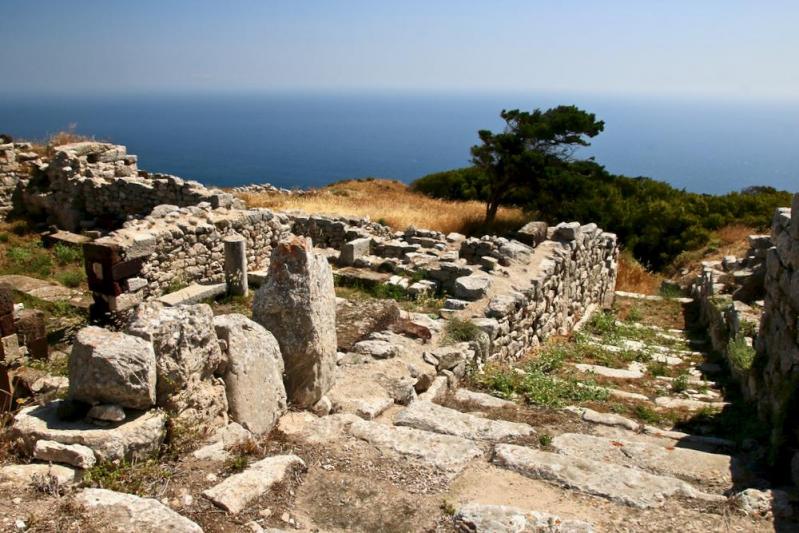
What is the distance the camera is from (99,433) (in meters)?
4.02

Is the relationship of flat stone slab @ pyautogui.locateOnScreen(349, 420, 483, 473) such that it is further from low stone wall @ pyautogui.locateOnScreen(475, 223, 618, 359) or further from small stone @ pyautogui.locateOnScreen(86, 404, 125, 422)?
low stone wall @ pyautogui.locateOnScreen(475, 223, 618, 359)

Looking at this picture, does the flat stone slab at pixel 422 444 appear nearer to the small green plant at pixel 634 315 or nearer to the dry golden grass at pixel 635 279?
the small green plant at pixel 634 315

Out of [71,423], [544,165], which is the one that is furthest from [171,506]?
[544,165]

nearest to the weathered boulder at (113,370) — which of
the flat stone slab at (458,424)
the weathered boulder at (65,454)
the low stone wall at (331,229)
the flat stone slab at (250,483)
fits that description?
the weathered boulder at (65,454)

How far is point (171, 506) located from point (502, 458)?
2562mm

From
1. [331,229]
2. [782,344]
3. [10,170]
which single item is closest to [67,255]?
[10,170]

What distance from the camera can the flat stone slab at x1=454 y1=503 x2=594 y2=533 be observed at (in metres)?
3.86

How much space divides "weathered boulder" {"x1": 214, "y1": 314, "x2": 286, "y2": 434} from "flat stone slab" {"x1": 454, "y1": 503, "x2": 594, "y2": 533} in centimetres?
193

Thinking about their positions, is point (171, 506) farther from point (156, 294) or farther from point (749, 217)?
point (749, 217)

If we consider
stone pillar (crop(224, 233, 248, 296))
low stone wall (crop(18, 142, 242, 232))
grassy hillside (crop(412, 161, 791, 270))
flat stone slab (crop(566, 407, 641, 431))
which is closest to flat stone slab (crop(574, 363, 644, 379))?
flat stone slab (crop(566, 407, 641, 431))

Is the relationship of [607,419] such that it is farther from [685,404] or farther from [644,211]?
[644,211]

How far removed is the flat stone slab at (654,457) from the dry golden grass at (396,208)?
1538cm

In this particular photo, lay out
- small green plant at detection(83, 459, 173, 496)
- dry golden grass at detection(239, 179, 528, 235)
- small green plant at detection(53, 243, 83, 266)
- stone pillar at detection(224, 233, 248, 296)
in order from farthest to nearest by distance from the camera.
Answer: dry golden grass at detection(239, 179, 528, 235) → small green plant at detection(53, 243, 83, 266) → stone pillar at detection(224, 233, 248, 296) → small green plant at detection(83, 459, 173, 496)

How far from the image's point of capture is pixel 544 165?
2364 centimetres
